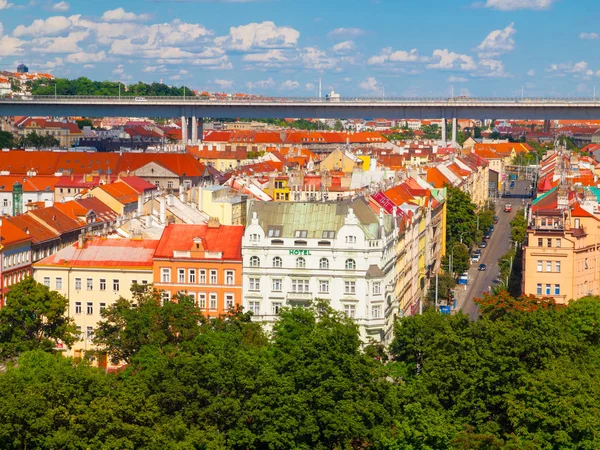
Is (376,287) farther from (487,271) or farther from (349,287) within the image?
(487,271)

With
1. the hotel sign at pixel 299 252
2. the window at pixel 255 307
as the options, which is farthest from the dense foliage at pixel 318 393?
the hotel sign at pixel 299 252

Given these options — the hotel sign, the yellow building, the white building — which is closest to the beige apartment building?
the white building

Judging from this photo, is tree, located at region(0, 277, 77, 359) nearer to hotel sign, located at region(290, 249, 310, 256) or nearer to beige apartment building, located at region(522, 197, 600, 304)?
hotel sign, located at region(290, 249, 310, 256)

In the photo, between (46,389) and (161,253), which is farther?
(161,253)

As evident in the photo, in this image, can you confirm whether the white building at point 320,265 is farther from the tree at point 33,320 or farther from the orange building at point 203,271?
the tree at point 33,320

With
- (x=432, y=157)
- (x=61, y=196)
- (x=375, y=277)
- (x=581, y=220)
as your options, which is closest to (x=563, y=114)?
(x=432, y=157)

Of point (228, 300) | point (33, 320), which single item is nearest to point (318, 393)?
point (228, 300)

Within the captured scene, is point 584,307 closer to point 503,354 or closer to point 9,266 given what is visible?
point 503,354

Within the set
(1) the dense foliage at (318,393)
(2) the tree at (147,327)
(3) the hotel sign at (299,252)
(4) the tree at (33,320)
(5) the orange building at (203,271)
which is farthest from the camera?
(5) the orange building at (203,271)
